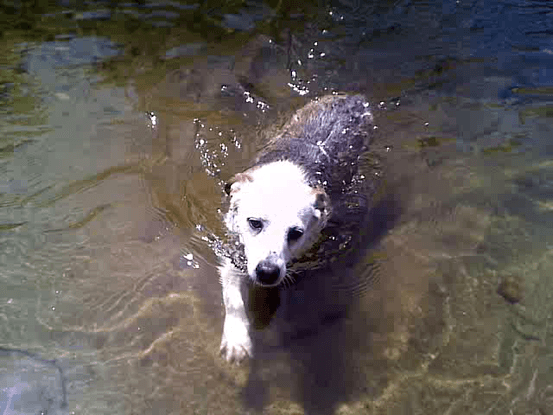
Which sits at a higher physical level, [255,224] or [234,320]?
[255,224]

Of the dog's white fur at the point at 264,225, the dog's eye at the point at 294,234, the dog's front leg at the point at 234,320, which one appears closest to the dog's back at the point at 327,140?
the dog's white fur at the point at 264,225

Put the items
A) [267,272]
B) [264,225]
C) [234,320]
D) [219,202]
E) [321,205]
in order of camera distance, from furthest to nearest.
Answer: [219,202]
[321,205]
[264,225]
[234,320]
[267,272]

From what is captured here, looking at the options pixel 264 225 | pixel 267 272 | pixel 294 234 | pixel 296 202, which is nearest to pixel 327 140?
pixel 296 202

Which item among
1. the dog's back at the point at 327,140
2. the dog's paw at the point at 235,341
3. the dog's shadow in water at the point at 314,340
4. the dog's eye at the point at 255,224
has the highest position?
the dog's eye at the point at 255,224

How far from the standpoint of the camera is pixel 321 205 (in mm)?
4828

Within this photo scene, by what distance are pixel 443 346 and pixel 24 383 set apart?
3.28 meters

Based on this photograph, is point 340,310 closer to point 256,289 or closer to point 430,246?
point 256,289

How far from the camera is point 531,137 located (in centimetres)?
635

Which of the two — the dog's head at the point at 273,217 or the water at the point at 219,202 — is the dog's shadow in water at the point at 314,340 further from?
the dog's head at the point at 273,217

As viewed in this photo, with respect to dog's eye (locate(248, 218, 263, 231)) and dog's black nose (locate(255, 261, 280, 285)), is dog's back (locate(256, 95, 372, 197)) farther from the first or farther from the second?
dog's black nose (locate(255, 261, 280, 285))

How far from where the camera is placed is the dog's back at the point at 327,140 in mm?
5556

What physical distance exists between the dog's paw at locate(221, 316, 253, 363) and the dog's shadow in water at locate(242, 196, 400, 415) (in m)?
0.08

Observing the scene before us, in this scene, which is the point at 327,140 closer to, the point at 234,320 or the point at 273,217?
the point at 273,217

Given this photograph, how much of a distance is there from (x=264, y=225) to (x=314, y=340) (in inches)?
41.5
